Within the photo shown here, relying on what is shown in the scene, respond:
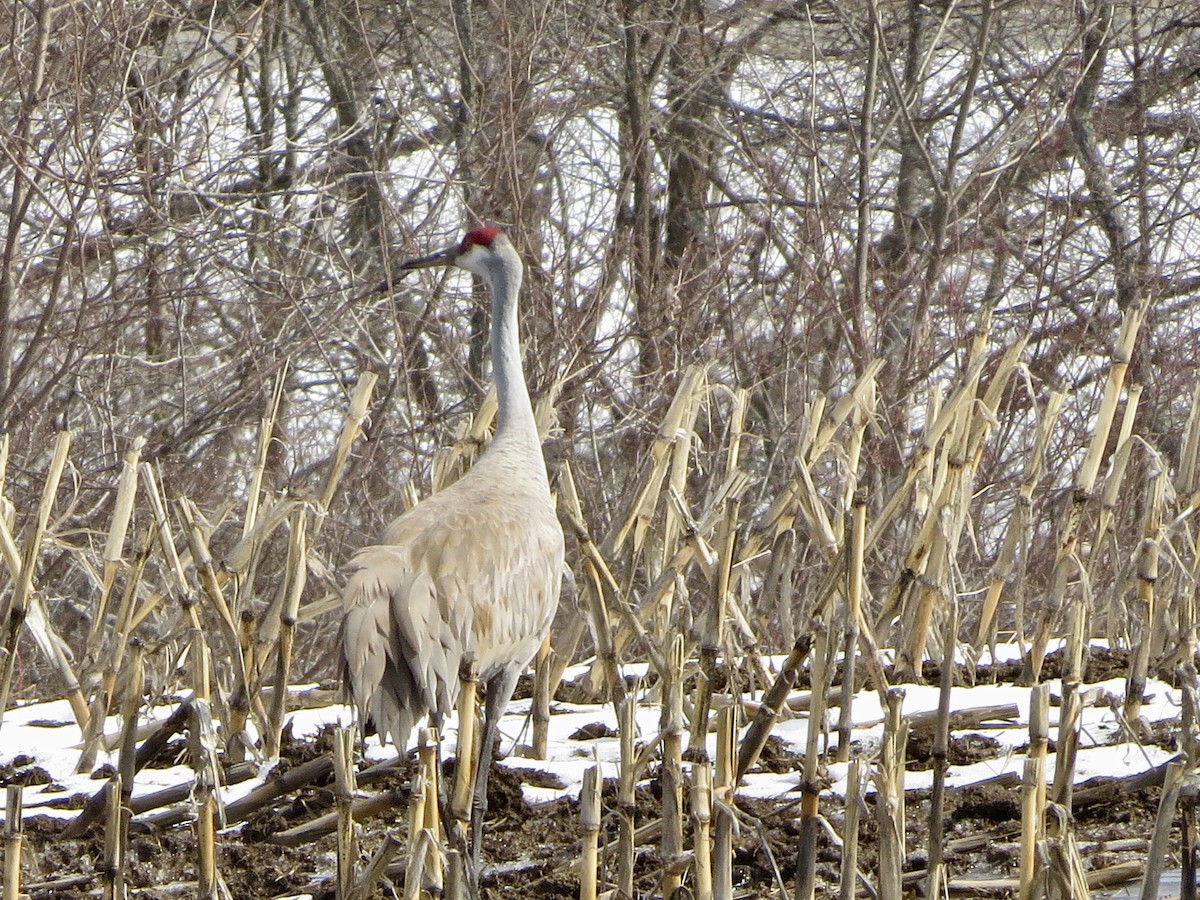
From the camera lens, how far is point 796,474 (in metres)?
3.47

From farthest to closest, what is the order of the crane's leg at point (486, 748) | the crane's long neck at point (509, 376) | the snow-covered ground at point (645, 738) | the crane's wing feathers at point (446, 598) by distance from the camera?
the crane's long neck at point (509, 376) < the snow-covered ground at point (645, 738) < the crane's wing feathers at point (446, 598) < the crane's leg at point (486, 748)

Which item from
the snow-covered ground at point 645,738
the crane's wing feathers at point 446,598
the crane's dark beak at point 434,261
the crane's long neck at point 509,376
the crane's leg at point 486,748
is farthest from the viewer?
the crane's dark beak at point 434,261

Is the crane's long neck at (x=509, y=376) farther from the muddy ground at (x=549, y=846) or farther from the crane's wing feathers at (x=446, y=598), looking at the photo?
the muddy ground at (x=549, y=846)

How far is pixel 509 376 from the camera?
470 cm

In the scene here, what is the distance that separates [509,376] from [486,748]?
4.18 ft

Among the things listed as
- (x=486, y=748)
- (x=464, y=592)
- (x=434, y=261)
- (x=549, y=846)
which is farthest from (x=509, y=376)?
(x=549, y=846)

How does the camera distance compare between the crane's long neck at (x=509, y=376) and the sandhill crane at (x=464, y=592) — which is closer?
the sandhill crane at (x=464, y=592)

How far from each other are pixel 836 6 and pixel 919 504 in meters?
5.95

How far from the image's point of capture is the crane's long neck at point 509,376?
4598 millimetres

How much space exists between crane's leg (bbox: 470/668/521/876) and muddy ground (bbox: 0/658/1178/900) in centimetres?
10

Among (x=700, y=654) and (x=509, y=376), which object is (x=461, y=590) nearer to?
(x=509, y=376)

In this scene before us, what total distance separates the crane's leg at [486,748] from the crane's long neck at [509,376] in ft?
2.31

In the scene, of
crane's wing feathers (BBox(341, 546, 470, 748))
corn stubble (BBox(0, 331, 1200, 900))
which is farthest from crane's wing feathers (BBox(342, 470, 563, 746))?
corn stubble (BBox(0, 331, 1200, 900))

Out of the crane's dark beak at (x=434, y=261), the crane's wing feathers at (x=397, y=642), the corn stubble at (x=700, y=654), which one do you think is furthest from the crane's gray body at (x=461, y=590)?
the crane's dark beak at (x=434, y=261)
